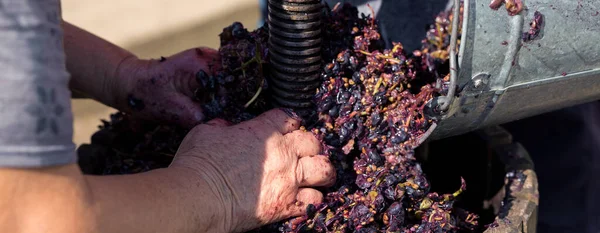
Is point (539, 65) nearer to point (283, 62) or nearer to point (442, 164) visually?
point (283, 62)

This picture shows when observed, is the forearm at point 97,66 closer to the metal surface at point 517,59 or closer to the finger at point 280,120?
the finger at point 280,120

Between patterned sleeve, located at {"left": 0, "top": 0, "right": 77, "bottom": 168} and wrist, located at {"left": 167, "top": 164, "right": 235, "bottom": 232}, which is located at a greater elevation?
patterned sleeve, located at {"left": 0, "top": 0, "right": 77, "bottom": 168}

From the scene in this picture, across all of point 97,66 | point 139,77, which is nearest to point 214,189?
A: point 139,77

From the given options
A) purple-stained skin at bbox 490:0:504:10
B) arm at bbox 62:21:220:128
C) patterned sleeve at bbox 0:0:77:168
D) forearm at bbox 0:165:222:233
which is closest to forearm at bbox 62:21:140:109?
arm at bbox 62:21:220:128

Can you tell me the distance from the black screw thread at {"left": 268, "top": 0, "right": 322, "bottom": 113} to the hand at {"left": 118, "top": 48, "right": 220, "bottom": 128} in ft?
Result: 0.91

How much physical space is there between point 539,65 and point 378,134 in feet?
1.30

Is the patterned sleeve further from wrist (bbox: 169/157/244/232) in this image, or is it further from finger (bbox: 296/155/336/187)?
finger (bbox: 296/155/336/187)

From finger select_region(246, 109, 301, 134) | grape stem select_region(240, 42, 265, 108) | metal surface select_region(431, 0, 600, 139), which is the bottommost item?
finger select_region(246, 109, 301, 134)

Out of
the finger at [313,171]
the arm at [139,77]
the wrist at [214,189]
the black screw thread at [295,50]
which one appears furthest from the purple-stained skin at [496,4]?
the arm at [139,77]

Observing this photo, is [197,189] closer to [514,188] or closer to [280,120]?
[280,120]

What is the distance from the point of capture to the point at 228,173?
1322 millimetres

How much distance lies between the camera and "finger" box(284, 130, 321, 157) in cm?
142

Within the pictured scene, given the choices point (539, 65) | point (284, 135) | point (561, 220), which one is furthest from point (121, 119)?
point (561, 220)

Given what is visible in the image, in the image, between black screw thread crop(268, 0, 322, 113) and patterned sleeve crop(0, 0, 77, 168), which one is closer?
patterned sleeve crop(0, 0, 77, 168)
